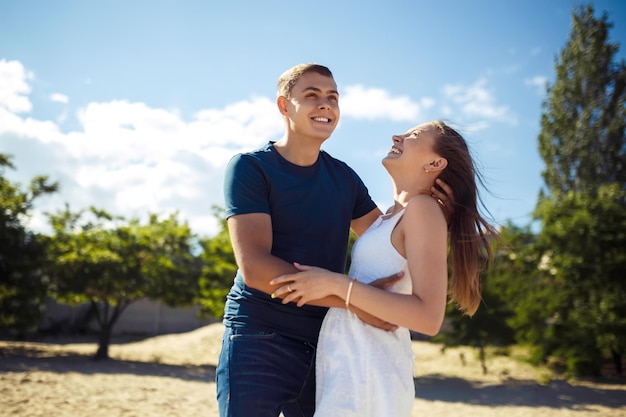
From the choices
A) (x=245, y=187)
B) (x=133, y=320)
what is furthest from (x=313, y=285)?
(x=133, y=320)

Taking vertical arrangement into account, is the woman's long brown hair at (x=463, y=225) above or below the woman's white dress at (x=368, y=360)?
above

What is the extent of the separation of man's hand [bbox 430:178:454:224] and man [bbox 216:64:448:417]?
1 cm

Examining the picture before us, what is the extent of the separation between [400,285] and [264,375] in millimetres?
652

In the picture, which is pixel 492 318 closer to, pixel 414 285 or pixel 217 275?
pixel 217 275

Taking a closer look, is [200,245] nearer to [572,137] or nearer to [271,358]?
[271,358]

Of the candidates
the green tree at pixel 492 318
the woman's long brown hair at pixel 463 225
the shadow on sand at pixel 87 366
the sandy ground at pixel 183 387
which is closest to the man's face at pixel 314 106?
the woman's long brown hair at pixel 463 225

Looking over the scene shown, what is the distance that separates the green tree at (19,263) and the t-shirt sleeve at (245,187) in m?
14.1

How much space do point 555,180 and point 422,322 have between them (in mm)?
24160

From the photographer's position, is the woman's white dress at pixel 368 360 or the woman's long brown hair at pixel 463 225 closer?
the woman's white dress at pixel 368 360

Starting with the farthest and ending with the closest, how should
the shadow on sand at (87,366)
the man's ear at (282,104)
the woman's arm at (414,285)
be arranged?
the shadow on sand at (87,366), the man's ear at (282,104), the woman's arm at (414,285)

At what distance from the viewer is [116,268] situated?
15.1 metres

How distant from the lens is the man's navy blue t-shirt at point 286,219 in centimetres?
217

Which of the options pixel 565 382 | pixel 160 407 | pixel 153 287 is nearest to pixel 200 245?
pixel 153 287

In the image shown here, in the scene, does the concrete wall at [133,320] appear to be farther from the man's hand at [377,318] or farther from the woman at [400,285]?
the man's hand at [377,318]
